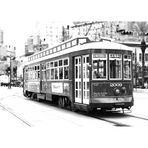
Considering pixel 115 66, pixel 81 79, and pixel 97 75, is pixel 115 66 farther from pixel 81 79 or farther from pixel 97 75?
pixel 81 79

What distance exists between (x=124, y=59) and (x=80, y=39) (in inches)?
87.9

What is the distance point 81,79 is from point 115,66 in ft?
4.86

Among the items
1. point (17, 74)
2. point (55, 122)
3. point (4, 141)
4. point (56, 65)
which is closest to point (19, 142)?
point (4, 141)

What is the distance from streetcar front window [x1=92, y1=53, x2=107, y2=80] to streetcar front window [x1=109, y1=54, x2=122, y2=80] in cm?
24

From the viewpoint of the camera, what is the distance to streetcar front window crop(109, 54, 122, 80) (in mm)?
13930

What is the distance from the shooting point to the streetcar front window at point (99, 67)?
13828 mm

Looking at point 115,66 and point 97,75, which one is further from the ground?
point 115,66

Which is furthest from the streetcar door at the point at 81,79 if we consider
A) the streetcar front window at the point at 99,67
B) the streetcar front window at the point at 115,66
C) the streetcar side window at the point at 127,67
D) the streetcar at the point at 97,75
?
the streetcar side window at the point at 127,67

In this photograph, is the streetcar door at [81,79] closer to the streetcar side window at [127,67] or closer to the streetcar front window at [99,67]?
the streetcar front window at [99,67]

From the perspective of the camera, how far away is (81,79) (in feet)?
47.6

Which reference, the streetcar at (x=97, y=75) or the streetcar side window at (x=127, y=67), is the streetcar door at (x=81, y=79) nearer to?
the streetcar at (x=97, y=75)

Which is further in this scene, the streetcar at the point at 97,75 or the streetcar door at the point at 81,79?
the streetcar door at the point at 81,79

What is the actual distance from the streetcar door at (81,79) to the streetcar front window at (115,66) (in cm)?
92

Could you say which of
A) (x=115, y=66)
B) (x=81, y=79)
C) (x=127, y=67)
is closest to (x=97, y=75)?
(x=115, y=66)
